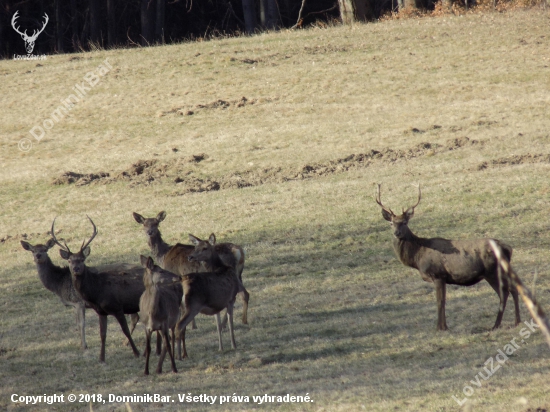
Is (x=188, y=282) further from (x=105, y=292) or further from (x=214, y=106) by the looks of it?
(x=214, y=106)

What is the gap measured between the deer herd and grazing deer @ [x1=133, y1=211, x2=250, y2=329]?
0.02 meters

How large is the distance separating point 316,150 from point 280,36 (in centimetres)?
1371

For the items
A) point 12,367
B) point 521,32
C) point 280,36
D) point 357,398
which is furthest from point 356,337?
point 280,36

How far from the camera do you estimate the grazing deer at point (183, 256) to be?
1130 cm

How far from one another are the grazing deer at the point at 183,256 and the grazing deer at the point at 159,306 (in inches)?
54.8

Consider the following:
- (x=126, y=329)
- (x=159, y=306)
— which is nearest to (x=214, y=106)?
(x=126, y=329)

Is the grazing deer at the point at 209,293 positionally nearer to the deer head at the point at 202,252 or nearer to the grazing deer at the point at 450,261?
the deer head at the point at 202,252

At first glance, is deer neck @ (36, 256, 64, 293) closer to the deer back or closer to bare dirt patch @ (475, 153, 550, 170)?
the deer back

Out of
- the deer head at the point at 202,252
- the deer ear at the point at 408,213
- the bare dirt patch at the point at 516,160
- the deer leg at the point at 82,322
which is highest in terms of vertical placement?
the deer ear at the point at 408,213

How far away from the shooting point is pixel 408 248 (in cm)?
1083

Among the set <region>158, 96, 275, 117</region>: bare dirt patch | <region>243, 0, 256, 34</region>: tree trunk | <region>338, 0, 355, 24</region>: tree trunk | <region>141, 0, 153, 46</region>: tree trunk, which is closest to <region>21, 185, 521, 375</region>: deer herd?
<region>158, 96, 275, 117</region>: bare dirt patch

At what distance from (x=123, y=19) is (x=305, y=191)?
38.7 meters

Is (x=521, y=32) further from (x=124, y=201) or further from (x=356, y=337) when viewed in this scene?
(x=356, y=337)

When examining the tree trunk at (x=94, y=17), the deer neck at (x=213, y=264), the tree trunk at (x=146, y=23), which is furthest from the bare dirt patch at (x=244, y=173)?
the tree trunk at (x=94, y=17)
